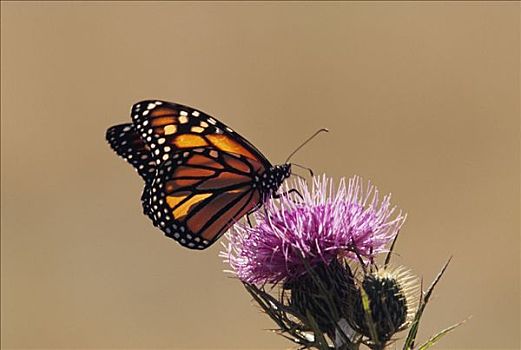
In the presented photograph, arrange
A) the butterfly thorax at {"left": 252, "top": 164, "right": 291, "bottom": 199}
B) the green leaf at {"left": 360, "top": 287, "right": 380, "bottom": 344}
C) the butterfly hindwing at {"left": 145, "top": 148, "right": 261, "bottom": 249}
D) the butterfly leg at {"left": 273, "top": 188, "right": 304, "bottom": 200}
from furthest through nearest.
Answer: the butterfly hindwing at {"left": 145, "top": 148, "right": 261, "bottom": 249}
the butterfly thorax at {"left": 252, "top": 164, "right": 291, "bottom": 199}
the butterfly leg at {"left": 273, "top": 188, "right": 304, "bottom": 200}
the green leaf at {"left": 360, "top": 287, "right": 380, "bottom": 344}

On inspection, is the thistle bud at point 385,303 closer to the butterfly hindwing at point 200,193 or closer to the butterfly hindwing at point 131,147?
the butterfly hindwing at point 200,193

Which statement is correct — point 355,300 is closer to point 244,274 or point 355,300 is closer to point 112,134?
point 244,274

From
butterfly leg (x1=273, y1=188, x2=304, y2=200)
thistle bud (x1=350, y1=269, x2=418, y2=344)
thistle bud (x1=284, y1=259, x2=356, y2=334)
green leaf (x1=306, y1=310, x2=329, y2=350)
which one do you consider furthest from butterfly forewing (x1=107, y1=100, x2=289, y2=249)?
green leaf (x1=306, y1=310, x2=329, y2=350)

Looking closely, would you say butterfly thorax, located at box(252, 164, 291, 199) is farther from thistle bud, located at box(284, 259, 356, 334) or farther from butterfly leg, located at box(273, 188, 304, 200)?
thistle bud, located at box(284, 259, 356, 334)

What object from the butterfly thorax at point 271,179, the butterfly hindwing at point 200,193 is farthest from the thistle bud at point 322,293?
the butterfly hindwing at point 200,193

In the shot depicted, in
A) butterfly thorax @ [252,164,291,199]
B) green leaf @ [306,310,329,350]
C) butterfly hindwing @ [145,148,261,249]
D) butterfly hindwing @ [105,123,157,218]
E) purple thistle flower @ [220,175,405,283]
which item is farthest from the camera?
butterfly hindwing @ [105,123,157,218]

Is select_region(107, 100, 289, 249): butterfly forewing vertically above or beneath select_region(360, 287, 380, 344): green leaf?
above

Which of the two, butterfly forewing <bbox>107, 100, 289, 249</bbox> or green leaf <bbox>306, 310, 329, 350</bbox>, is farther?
butterfly forewing <bbox>107, 100, 289, 249</bbox>

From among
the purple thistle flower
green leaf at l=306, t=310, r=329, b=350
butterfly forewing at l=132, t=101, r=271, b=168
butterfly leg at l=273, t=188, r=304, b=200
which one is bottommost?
green leaf at l=306, t=310, r=329, b=350
